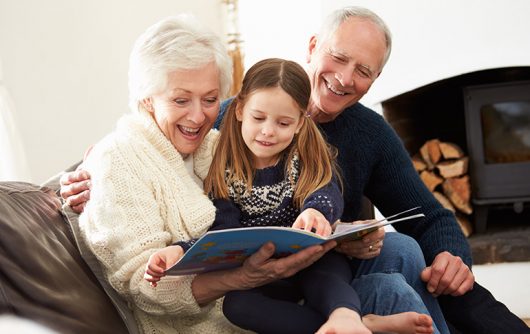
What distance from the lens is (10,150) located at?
3.32 m

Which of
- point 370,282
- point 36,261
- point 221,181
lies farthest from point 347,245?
point 36,261

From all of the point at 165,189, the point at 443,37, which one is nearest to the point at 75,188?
the point at 165,189

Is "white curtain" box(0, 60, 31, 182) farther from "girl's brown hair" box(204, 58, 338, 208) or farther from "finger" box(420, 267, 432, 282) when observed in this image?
"finger" box(420, 267, 432, 282)

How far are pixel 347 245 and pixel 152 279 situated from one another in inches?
19.6

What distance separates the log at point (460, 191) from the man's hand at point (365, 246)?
1962 millimetres

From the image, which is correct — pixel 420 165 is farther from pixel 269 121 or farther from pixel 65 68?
pixel 269 121

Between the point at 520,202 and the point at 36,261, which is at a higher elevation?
the point at 36,261

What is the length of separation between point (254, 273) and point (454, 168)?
2274mm

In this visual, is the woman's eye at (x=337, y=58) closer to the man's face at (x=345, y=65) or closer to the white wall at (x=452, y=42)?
the man's face at (x=345, y=65)

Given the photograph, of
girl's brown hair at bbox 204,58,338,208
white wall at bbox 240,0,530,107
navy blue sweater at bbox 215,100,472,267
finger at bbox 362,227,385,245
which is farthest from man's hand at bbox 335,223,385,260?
white wall at bbox 240,0,530,107

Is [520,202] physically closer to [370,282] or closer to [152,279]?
[370,282]

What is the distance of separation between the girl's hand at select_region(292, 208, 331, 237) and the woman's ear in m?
0.42

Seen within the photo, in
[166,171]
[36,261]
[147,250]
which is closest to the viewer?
[36,261]

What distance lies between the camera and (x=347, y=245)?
1872 mm
